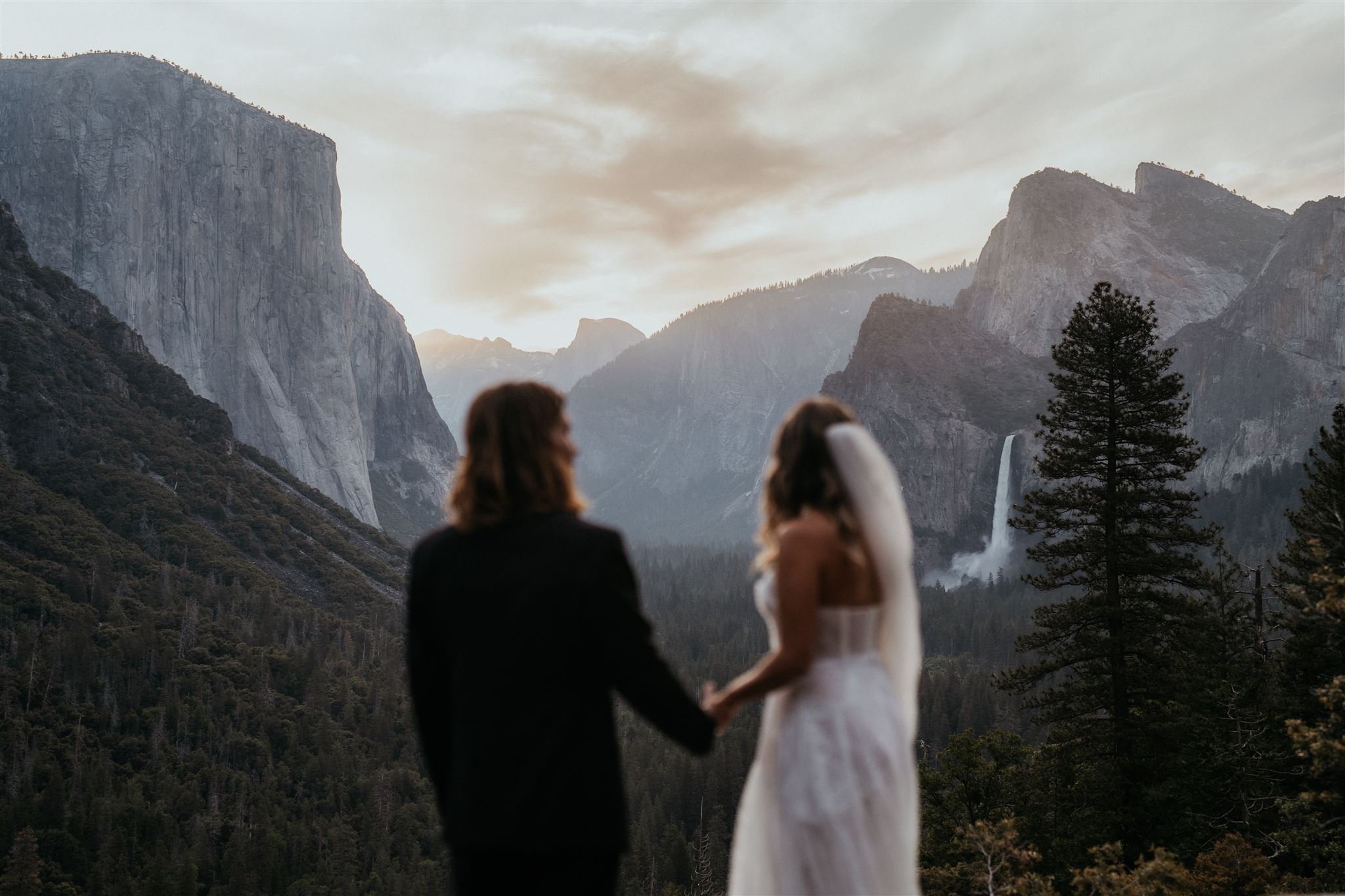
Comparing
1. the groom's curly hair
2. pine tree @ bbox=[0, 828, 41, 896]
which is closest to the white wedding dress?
the groom's curly hair

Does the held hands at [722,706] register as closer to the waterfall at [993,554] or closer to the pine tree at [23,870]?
the pine tree at [23,870]

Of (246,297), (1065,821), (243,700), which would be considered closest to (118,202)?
(246,297)

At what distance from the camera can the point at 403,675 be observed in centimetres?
9588

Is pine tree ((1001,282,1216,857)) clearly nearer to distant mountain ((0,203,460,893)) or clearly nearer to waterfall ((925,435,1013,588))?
distant mountain ((0,203,460,893))

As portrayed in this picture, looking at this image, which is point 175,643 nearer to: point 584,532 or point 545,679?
point 545,679

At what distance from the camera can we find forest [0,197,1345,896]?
64.8 ft

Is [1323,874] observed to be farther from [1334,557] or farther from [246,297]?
[246,297]

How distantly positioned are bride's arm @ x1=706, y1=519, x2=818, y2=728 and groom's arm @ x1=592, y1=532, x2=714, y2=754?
0.32 metres

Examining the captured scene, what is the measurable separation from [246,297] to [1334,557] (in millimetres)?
146283

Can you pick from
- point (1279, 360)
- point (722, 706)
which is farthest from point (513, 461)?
point (1279, 360)

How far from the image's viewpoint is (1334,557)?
19.1 meters

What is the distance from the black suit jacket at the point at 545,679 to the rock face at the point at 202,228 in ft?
476

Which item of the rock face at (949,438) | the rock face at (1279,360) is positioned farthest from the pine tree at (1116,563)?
the rock face at (949,438)

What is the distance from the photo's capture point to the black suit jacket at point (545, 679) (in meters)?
3.28
